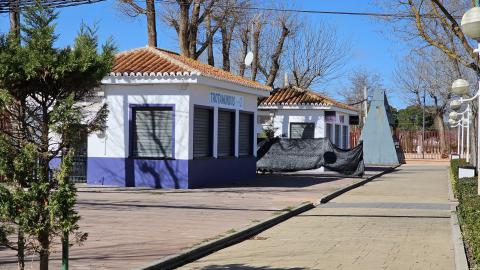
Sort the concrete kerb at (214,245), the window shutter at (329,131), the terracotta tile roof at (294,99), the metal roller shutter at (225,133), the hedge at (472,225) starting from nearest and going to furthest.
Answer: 1. the hedge at (472,225)
2. the concrete kerb at (214,245)
3. the metal roller shutter at (225,133)
4. the terracotta tile roof at (294,99)
5. the window shutter at (329,131)

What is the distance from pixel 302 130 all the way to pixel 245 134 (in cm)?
823

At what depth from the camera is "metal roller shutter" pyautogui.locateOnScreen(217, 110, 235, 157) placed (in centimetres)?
2247

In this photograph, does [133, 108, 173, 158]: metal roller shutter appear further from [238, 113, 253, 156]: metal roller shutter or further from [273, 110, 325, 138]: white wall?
[273, 110, 325, 138]: white wall

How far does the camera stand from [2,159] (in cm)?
588

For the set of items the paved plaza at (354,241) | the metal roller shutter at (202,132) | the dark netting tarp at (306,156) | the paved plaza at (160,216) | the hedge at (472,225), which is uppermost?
the metal roller shutter at (202,132)

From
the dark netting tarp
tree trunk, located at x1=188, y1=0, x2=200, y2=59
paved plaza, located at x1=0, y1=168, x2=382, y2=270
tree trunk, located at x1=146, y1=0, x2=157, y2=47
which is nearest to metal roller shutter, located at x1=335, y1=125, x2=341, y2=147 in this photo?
the dark netting tarp

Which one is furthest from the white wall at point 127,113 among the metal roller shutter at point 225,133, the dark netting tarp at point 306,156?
the dark netting tarp at point 306,156

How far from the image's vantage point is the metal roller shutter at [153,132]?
2011 centimetres

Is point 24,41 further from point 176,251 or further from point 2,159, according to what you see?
point 176,251

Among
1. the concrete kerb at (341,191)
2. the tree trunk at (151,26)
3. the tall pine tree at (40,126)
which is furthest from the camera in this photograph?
the tree trunk at (151,26)

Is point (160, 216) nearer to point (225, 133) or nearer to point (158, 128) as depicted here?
point (158, 128)

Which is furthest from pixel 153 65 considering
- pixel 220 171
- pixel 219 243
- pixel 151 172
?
pixel 219 243

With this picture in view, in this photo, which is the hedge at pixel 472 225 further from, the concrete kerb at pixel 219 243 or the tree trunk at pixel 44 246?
the tree trunk at pixel 44 246

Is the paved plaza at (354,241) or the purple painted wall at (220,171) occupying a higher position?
the purple painted wall at (220,171)
